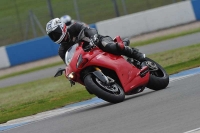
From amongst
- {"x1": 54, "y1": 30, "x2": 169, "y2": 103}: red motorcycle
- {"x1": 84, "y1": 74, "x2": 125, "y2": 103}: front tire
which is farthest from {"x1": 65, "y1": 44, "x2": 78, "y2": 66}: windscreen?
{"x1": 84, "y1": 74, "x2": 125, "y2": 103}: front tire

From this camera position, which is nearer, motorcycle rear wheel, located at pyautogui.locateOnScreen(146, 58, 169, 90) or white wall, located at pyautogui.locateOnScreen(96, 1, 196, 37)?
motorcycle rear wheel, located at pyautogui.locateOnScreen(146, 58, 169, 90)

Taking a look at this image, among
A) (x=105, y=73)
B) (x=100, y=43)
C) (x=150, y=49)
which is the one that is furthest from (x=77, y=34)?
(x=150, y=49)

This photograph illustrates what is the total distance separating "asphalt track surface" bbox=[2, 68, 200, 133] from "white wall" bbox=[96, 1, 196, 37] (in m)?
15.6

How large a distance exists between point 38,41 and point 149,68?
15.9 metres

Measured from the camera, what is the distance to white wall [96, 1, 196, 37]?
89.3 feet

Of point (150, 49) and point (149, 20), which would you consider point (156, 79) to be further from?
point (149, 20)

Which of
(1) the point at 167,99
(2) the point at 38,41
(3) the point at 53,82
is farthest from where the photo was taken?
(2) the point at 38,41

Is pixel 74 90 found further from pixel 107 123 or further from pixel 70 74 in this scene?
pixel 107 123

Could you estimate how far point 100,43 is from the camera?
10.6m

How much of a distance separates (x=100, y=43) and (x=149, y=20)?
56.6ft

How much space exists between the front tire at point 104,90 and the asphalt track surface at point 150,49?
10.1 meters

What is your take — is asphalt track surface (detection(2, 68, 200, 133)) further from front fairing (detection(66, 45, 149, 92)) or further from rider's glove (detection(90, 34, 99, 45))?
rider's glove (detection(90, 34, 99, 45))

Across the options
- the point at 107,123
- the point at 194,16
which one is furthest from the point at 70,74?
the point at 194,16

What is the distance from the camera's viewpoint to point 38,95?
50.6ft
